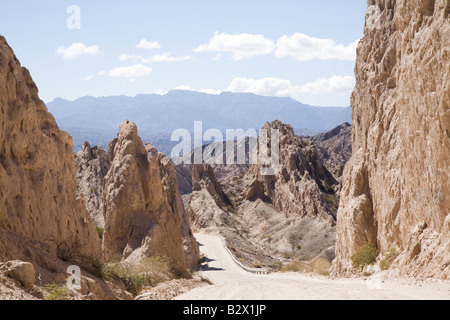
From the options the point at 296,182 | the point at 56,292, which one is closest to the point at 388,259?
the point at 56,292

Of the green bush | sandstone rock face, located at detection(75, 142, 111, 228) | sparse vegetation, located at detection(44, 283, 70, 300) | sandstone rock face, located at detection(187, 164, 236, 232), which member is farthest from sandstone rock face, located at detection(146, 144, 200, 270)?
sparse vegetation, located at detection(44, 283, 70, 300)

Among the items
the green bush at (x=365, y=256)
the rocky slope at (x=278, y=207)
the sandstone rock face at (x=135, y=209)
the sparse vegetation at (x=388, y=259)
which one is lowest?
the rocky slope at (x=278, y=207)

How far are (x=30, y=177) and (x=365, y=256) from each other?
18457 mm

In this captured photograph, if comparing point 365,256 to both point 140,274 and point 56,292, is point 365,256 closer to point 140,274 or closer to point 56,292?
point 140,274

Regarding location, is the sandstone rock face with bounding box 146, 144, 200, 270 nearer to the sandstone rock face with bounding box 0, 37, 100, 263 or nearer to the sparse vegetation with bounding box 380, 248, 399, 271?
the sparse vegetation with bounding box 380, 248, 399, 271

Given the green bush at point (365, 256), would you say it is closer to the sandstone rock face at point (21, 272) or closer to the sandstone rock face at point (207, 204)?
the sandstone rock face at point (21, 272)

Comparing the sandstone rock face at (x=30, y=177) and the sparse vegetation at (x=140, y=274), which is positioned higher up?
the sandstone rock face at (x=30, y=177)

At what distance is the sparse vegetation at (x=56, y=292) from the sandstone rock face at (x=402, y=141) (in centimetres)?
1165

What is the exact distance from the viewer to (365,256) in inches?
1175

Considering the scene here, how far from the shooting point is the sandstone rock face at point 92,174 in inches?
2435

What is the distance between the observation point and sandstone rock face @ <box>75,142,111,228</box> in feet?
203

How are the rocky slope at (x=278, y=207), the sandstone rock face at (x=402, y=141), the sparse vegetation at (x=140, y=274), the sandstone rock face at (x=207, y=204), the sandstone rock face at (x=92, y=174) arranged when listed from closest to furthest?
the sandstone rock face at (x=402, y=141)
the sparse vegetation at (x=140, y=274)
the sandstone rock face at (x=92, y=174)
the rocky slope at (x=278, y=207)
the sandstone rock face at (x=207, y=204)

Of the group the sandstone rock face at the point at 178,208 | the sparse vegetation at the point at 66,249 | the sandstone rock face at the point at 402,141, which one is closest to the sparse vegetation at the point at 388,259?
the sandstone rock face at the point at 402,141
